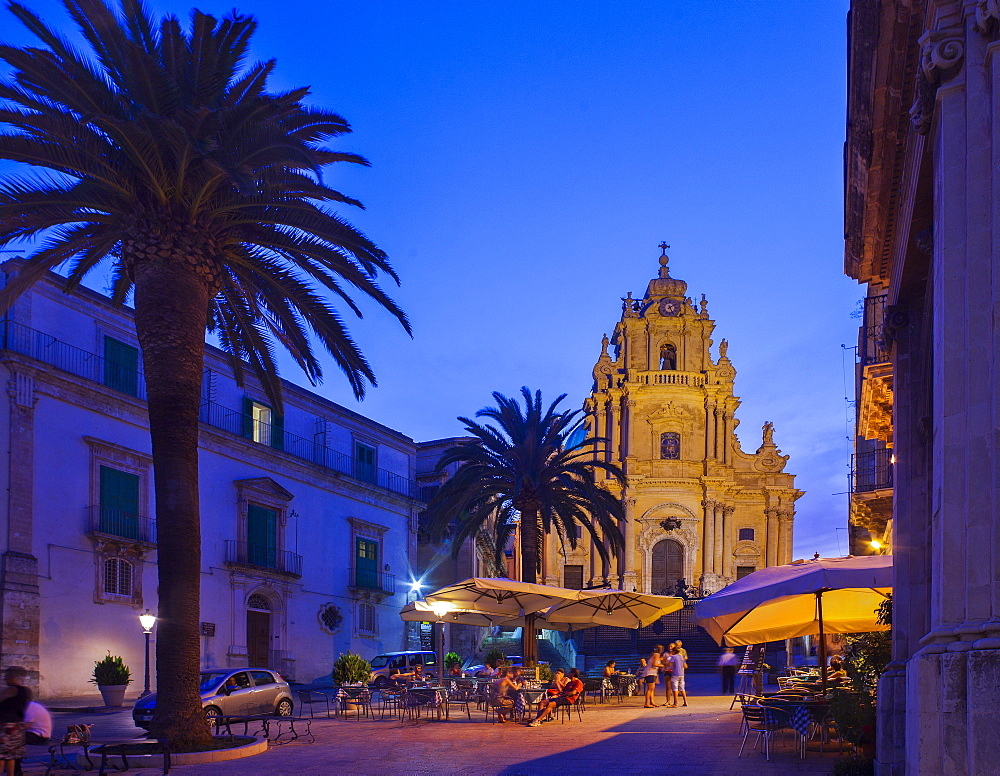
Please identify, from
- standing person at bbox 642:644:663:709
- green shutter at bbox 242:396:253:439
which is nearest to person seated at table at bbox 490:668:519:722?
standing person at bbox 642:644:663:709

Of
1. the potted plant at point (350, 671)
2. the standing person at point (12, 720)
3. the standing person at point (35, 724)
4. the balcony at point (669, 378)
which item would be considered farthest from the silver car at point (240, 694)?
the balcony at point (669, 378)

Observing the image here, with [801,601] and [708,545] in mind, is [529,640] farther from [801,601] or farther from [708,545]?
[708,545]

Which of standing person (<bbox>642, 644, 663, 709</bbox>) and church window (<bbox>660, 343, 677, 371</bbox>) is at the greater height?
church window (<bbox>660, 343, 677, 371</bbox>)

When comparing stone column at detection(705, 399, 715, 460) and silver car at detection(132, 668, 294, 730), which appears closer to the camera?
silver car at detection(132, 668, 294, 730)

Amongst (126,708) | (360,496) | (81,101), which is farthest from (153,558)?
(81,101)

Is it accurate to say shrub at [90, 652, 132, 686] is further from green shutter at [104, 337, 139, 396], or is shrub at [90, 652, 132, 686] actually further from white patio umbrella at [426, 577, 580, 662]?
white patio umbrella at [426, 577, 580, 662]

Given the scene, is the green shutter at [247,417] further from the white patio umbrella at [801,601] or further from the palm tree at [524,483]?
the white patio umbrella at [801,601]

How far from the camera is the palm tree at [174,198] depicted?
1385 centimetres

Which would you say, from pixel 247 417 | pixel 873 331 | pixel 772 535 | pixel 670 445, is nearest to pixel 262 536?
pixel 247 417

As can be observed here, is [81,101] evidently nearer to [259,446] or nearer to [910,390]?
[910,390]

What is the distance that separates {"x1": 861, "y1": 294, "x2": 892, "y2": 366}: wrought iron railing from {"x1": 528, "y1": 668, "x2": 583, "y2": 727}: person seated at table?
8.54 meters

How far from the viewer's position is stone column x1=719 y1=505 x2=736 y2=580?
5525cm

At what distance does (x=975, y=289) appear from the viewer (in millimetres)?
6406

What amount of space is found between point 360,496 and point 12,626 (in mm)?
17396
